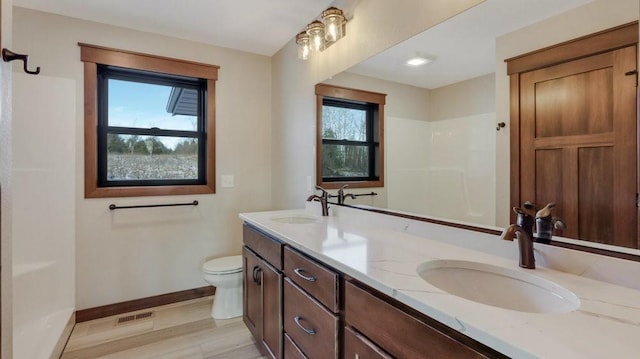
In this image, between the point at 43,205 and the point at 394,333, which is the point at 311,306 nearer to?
the point at 394,333

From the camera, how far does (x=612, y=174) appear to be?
879 millimetres

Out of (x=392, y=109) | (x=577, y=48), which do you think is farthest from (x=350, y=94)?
(x=577, y=48)

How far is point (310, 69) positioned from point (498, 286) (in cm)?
200

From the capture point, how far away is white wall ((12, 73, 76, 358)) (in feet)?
6.79

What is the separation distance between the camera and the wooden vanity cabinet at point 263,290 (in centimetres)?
156

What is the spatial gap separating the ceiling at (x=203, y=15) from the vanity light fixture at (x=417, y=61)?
3.06ft

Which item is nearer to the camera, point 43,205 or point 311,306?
point 311,306

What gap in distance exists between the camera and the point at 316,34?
2186 mm

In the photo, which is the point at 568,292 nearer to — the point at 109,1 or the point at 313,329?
the point at 313,329

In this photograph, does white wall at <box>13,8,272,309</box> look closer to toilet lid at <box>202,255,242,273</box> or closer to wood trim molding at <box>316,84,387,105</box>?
toilet lid at <box>202,255,242,273</box>

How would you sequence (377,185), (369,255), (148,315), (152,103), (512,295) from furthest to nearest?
1. (152,103)
2. (148,315)
3. (377,185)
4. (369,255)
5. (512,295)

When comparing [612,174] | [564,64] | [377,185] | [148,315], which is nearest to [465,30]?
[564,64]

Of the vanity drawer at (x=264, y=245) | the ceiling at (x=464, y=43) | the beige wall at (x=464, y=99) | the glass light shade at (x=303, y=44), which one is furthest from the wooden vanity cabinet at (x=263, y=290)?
the glass light shade at (x=303, y=44)

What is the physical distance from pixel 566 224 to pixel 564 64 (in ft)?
1.69
